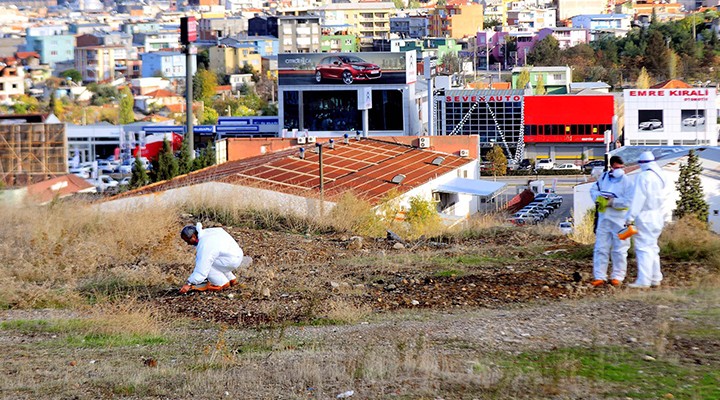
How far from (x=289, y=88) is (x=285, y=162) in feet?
77.2

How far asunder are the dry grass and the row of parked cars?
16.5 m

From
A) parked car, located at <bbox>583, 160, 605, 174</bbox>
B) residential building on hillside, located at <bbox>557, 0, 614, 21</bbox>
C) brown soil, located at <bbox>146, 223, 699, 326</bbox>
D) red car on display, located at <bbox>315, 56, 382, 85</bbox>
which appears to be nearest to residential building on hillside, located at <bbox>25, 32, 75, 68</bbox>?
residential building on hillside, located at <bbox>557, 0, 614, 21</bbox>

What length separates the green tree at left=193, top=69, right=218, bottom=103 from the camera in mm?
83125

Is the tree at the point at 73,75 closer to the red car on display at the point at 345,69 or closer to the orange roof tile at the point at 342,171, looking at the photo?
the red car on display at the point at 345,69

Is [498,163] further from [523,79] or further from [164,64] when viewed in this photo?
[164,64]

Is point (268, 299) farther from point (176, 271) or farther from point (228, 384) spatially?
point (228, 384)

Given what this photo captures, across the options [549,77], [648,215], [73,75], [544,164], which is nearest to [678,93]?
[544,164]

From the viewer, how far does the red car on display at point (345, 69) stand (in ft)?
160

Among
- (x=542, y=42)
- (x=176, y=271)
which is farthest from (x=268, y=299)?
(x=542, y=42)

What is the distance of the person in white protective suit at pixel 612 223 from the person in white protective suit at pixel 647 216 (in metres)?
0.12

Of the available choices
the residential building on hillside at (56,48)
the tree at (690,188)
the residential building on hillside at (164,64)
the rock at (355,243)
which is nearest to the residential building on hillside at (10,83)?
the residential building on hillside at (164,64)

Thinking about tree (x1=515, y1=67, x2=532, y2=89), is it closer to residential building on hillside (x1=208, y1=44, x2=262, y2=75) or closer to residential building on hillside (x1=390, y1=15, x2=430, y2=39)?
residential building on hillside (x1=208, y1=44, x2=262, y2=75)

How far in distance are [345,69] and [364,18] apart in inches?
3463

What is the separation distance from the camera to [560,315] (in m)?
8.51
